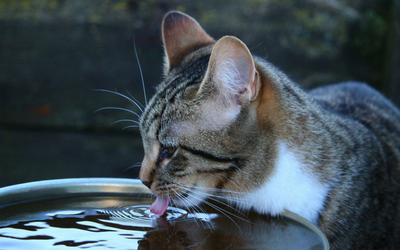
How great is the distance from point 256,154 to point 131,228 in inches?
18.4

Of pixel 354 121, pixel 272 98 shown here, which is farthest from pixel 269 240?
pixel 354 121

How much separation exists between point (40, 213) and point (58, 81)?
1742 mm

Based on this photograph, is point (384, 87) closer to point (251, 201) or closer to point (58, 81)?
point (251, 201)

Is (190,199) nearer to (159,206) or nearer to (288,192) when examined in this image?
(159,206)

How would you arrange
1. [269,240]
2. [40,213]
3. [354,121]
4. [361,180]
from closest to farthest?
[269,240] < [40,213] < [361,180] < [354,121]

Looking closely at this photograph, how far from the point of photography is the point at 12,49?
284cm

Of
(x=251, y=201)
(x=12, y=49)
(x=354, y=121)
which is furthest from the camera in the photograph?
(x=12, y=49)

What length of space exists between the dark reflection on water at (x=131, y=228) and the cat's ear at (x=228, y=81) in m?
0.33

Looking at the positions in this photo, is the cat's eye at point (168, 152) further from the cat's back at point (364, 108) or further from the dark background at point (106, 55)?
the dark background at point (106, 55)

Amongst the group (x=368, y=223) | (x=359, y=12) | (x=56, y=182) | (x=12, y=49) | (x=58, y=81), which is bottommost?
(x=368, y=223)

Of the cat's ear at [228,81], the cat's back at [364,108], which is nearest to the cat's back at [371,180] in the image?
the cat's back at [364,108]

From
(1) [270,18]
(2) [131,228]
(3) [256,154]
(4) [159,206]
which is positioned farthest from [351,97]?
(2) [131,228]

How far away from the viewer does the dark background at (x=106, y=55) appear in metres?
2.86

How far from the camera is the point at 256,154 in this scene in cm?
141
